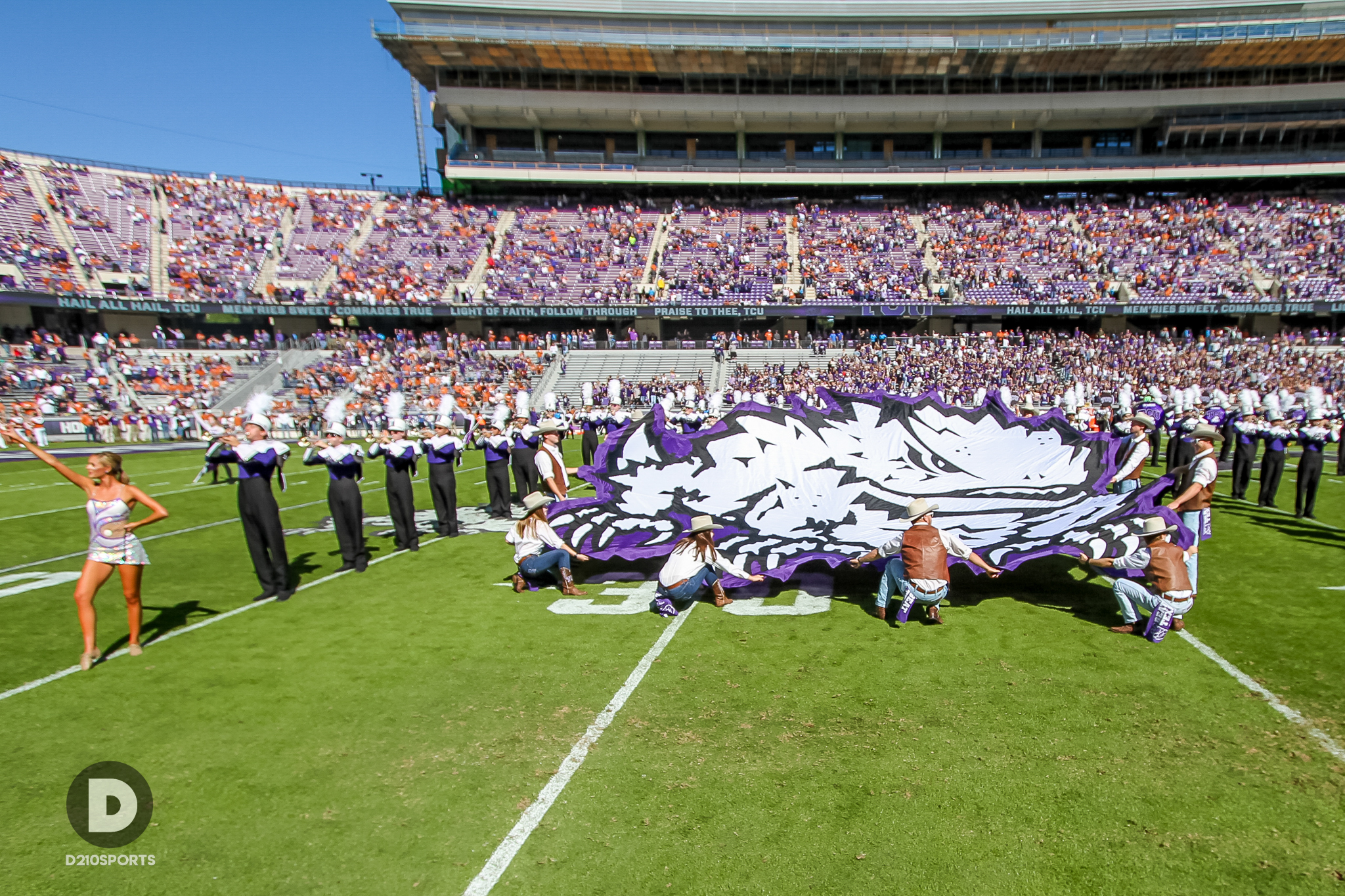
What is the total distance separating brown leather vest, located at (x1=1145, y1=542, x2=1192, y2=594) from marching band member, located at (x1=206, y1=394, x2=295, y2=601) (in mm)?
9106

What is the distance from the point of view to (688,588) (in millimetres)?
7555

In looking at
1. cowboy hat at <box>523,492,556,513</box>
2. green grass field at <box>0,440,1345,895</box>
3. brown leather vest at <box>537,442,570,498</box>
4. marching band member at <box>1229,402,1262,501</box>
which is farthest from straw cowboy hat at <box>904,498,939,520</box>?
marching band member at <box>1229,402,1262,501</box>

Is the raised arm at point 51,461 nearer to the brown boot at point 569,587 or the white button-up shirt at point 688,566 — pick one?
the brown boot at point 569,587

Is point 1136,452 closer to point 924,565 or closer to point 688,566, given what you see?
point 924,565

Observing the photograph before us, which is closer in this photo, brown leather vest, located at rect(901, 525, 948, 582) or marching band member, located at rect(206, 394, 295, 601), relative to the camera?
brown leather vest, located at rect(901, 525, 948, 582)

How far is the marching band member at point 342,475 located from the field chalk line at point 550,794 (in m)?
4.80

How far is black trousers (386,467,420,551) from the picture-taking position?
1022 centimetres

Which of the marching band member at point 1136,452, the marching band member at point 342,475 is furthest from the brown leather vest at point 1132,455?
the marching band member at point 342,475

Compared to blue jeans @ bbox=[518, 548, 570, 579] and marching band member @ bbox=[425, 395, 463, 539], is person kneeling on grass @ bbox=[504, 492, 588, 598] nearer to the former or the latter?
blue jeans @ bbox=[518, 548, 570, 579]

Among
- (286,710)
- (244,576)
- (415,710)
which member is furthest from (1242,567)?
(244,576)

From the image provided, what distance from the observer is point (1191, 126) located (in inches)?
1718

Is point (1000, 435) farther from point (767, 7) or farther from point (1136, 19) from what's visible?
point (1136, 19)

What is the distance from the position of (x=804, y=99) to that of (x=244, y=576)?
45.4 metres

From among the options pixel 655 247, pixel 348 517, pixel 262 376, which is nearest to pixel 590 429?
pixel 348 517
